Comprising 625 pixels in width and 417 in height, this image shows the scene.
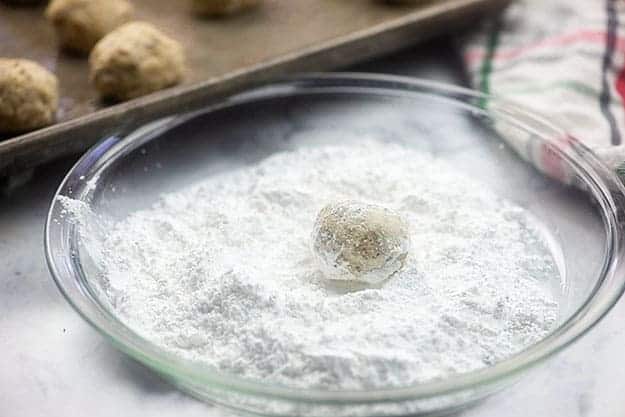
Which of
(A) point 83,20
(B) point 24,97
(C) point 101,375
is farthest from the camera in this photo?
(A) point 83,20

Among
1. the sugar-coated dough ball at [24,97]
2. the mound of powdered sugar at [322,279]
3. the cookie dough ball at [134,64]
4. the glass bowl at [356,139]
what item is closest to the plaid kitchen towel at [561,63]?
the glass bowl at [356,139]

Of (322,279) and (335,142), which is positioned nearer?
(322,279)

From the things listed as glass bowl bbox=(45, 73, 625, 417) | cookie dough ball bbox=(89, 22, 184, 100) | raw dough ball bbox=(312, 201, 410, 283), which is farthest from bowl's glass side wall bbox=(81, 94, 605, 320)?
raw dough ball bbox=(312, 201, 410, 283)

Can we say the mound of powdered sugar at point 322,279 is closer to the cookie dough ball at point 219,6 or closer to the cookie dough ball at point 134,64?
the cookie dough ball at point 134,64

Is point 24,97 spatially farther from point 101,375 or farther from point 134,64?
point 101,375

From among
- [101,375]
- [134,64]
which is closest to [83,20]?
[134,64]

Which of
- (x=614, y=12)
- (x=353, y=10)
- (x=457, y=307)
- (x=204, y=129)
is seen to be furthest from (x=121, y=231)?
(x=614, y=12)

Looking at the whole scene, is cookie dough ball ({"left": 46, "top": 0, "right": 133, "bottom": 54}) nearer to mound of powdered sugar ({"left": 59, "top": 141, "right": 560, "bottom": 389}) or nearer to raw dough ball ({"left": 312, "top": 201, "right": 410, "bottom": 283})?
mound of powdered sugar ({"left": 59, "top": 141, "right": 560, "bottom": 389})
